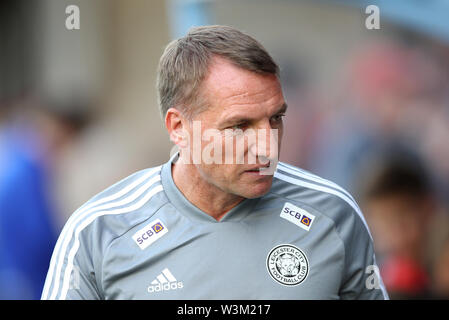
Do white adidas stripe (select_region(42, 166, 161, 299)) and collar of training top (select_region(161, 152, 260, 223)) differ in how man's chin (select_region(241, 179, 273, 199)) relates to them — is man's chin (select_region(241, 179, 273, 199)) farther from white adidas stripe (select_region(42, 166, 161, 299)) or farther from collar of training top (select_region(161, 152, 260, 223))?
white adidas stripe (select_region(42, 166, 161, 299))

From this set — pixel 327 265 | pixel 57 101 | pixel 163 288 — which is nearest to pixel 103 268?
pixel 163 288

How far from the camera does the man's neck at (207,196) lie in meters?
2.74

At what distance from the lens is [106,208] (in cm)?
277

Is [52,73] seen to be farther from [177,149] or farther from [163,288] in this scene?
[163,288]

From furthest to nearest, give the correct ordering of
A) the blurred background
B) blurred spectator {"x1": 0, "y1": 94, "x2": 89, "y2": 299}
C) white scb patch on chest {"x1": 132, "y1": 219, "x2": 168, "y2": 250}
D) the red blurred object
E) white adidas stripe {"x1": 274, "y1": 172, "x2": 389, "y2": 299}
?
blurred spectator {"x1": 0, "y1": 94, "x2": 89, "y2": 299}
the blurred background
the red blurred object
white adidas stripe {"x1": 274, "y1": 172, "x2": 389, "y2": 299}
white scb patch on chest {"x1": 132, "y1": 219, "x2": 168, "y2": 250}

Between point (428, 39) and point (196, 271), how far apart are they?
2999mm

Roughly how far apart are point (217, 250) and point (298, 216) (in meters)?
0.37

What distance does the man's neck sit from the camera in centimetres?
274

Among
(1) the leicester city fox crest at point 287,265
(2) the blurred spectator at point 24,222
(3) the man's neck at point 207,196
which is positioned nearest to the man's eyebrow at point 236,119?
(3) the man's neck at point 207,196

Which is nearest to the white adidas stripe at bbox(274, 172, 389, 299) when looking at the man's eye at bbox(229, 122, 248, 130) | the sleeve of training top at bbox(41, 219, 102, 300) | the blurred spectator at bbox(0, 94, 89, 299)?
the man's eye at bbox(229, 122, 248, 130)

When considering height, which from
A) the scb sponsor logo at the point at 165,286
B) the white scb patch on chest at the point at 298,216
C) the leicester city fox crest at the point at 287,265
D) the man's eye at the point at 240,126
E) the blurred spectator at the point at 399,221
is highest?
the man's eye at the point at 240,126

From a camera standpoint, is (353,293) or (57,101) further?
(57,101)

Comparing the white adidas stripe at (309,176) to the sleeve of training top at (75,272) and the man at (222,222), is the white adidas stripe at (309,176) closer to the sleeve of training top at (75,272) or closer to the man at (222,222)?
the man at (222,222)

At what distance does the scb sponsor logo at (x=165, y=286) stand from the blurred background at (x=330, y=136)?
1.17 m
